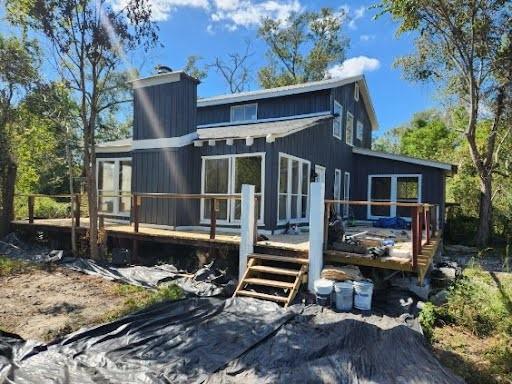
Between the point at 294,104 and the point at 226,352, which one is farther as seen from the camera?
the point at 294,104

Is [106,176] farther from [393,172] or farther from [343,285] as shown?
[393,172]

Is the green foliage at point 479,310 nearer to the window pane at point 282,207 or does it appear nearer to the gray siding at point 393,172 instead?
the window pane at point 282,207

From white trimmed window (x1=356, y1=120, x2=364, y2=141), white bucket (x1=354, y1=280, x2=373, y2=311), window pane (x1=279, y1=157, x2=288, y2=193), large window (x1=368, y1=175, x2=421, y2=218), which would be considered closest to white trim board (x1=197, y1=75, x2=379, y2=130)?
white trimmed window (x1=356, y1=120, x2=364, y2=141)

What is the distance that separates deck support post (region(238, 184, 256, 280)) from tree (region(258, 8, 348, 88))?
73.1 feet

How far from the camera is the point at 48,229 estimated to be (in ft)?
33.1

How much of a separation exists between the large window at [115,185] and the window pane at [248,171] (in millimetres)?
3749

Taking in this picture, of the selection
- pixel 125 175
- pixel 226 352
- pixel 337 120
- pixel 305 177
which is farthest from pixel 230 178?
pixel 226 352

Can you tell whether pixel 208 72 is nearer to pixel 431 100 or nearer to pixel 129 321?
pixel 431 100

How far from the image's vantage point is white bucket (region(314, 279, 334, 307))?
5691mm

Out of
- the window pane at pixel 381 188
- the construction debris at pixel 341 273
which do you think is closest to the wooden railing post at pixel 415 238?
the construction debris at pixel 341 273

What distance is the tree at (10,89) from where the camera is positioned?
9.08 meters

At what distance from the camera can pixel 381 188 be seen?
14.1 metres

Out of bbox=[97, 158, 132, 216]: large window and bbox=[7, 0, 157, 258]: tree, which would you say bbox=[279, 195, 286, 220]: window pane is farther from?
bbox=[97, 158, 132, 216]: large window

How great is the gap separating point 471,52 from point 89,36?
11189 mm
